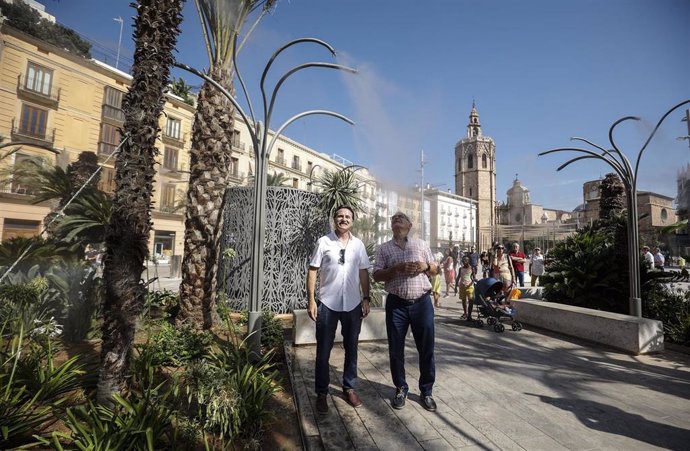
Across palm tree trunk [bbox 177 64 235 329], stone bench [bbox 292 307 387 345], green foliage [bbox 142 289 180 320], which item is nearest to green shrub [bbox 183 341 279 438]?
stone bench [bbox 292 307 387 345]

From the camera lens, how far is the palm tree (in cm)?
530

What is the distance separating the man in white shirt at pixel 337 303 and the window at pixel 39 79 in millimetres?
17651

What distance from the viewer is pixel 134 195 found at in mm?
2828

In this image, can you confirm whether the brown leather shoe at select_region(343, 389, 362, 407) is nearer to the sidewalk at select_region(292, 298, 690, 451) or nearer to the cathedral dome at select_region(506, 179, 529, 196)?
the sidewalk at select_region(292, 298, 690, 451)

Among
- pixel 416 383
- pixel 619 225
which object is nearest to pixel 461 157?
pixel 619 225

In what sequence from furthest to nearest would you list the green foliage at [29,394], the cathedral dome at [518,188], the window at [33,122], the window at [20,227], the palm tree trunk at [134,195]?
the cathedral dome at [518,188], the window at [33,122], the window at [20,227], the palm tree trunk at [134,195], the green foliage at [29,394]

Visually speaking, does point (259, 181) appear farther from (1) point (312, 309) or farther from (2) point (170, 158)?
(2) point (170, 158)

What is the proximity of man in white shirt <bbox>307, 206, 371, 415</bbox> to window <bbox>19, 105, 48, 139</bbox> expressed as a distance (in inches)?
751

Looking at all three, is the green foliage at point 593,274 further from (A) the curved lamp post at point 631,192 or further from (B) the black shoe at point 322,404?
(B) the black shoe at point 322,404

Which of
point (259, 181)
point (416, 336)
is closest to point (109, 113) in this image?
point (259, 181)

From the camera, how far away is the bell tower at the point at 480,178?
79688mm

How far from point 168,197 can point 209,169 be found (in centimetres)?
2491

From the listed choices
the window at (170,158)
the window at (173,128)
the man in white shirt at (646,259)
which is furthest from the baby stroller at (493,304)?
the window at (173,128)

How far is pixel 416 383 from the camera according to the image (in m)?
3.52
